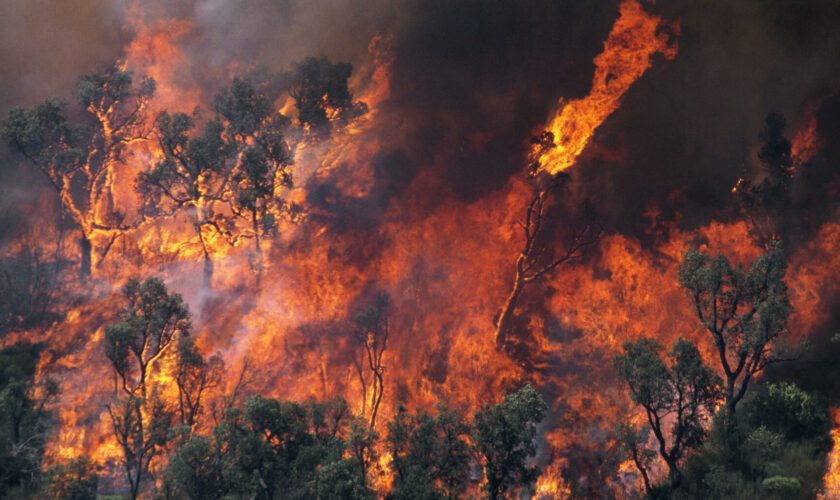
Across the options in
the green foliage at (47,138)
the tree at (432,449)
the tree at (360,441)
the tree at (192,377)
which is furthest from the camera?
the green foliage at (47,138)

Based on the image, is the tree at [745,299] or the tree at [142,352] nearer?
the tree at [745,299]

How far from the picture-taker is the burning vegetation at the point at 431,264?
35.0 metres

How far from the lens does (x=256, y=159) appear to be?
5169cm

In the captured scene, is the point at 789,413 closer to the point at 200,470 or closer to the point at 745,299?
the point at 745,299

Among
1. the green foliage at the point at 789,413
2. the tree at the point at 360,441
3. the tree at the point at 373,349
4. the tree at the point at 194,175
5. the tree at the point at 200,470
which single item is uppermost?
the tree at the point at 194,175

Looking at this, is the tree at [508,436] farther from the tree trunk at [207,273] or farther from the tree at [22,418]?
the tree at [22,418]

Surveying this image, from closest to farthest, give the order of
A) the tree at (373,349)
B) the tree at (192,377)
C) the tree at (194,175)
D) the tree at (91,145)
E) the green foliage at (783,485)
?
the green foliage at (783,485) < the tree at (192,377) < the tree at (373,349) < the tree at (194,175) < the tree at (91,145)

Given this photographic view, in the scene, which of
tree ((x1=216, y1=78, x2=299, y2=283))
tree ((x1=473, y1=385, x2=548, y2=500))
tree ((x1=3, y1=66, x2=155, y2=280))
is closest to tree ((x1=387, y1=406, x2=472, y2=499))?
tree ((x1=473, y1=385, x2=548, y2=500))

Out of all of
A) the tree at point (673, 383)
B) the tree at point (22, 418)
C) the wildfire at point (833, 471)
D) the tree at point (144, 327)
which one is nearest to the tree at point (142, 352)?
the tree at point (144, 327)

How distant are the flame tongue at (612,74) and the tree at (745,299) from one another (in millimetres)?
18153

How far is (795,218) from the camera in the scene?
4275 centimetres

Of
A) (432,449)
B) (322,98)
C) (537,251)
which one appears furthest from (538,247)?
(322,98)

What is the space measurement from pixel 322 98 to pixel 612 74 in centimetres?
2784

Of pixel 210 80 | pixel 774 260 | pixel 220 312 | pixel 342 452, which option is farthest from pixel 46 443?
pixel 774 260
